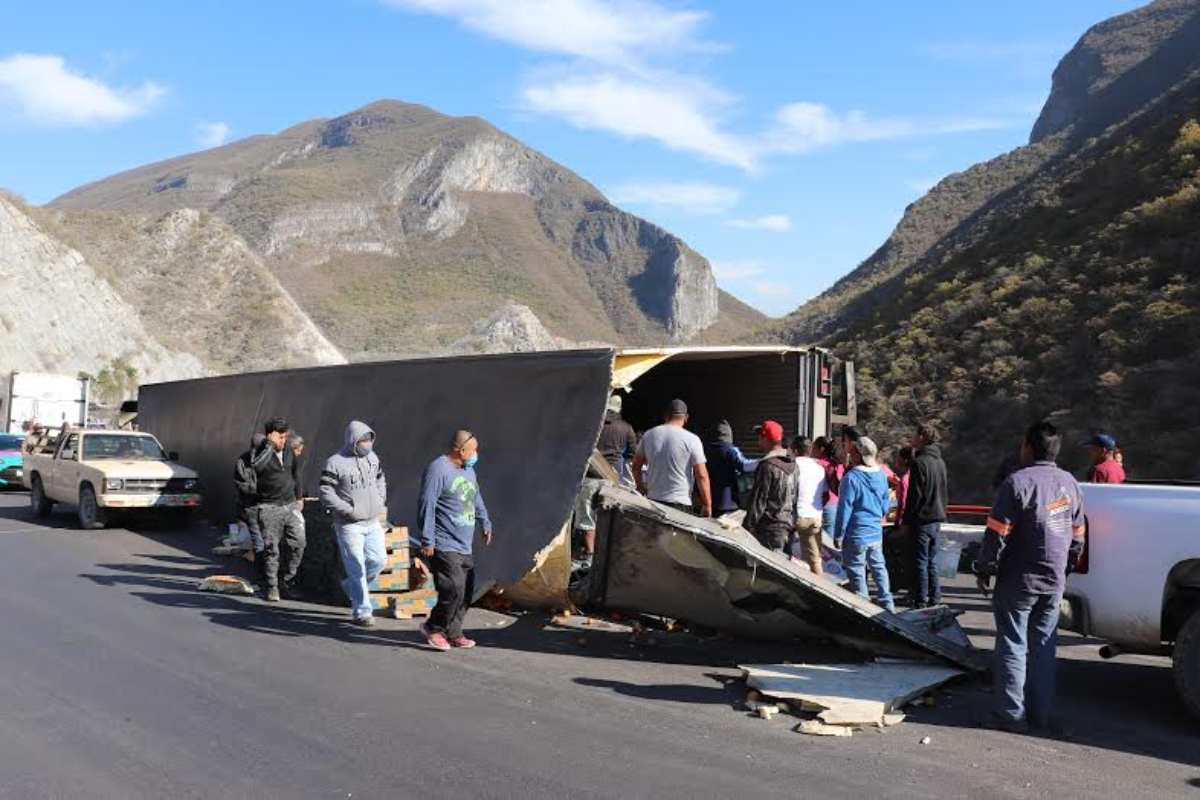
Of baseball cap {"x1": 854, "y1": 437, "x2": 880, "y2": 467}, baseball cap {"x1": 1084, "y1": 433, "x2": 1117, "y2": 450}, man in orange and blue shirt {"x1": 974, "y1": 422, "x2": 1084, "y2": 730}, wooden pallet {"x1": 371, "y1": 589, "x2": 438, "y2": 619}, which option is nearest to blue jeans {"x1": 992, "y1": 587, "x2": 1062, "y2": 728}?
man in orange and blue shirt {"x1": 974, "y1": 422, "x2": 1084, "y2": 730}

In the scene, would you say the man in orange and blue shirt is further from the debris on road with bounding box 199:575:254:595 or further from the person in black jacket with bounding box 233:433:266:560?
the debris on road with bounding box 199:575:254:595

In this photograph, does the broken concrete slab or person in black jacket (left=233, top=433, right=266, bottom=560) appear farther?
person in black jacket (left=233, top=433, right=266, bottom=560)

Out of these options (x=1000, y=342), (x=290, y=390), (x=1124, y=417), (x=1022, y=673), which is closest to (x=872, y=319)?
(x=1000, y=342)

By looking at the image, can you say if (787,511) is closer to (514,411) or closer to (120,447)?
(514,411)

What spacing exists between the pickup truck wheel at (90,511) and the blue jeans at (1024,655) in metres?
13.4

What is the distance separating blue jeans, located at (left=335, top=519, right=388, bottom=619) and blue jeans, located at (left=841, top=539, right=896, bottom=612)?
4103 millimetres

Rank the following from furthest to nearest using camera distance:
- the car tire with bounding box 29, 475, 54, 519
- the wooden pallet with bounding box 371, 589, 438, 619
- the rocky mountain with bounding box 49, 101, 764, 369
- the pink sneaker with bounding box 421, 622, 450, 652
Answer: the rocky mountain with bounding box 49, 101, 764, 369, the car tire with bounding box 29, 475, 54, 519, the wooden pallet with bounding box 371, 589, 438, 619, the pink sneaker with bounding box 421, 622, 450, 652

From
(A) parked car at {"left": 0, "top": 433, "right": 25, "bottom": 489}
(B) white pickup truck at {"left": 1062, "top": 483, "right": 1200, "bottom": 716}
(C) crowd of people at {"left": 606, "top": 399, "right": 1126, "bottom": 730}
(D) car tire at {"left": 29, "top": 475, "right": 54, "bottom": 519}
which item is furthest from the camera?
(A) parked car at {"left": 0, "top": 433, "right": 25, "bottom": 489}

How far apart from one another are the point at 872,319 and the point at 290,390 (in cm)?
2734

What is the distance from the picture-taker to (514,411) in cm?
983

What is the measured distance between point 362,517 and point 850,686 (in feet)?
14.3

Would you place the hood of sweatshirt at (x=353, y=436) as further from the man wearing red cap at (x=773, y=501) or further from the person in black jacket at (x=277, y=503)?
the man wearing red cap at (x=773, y=501)

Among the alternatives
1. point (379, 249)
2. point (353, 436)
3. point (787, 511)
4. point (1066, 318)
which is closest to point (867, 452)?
point (787, 511)

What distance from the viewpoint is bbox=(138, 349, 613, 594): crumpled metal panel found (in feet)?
29.3
